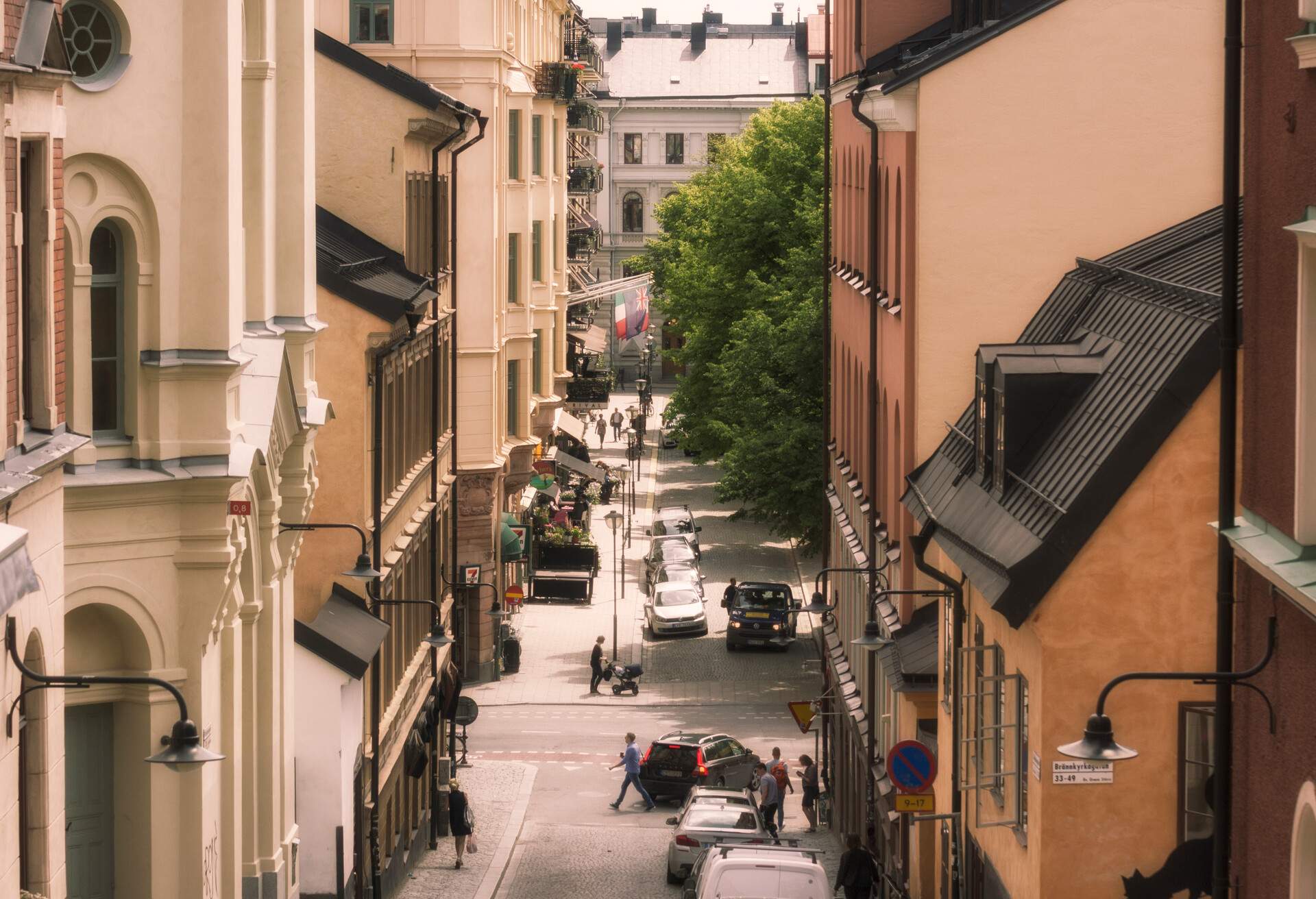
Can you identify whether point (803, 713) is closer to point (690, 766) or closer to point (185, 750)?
point (690, 766)

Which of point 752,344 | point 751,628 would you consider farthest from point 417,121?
point 751,628

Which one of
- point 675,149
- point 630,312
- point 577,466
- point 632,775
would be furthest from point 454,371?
point 675,149

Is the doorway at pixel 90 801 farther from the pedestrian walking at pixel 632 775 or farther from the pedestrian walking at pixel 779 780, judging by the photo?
the pedestrian walking at pixel 632 775

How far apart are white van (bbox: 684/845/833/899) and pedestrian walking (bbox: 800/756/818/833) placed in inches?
564

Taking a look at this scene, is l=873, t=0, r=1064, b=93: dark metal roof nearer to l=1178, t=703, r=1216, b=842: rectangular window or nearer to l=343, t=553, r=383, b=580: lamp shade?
l=343, t=553, r=383, b=580: lamp shade

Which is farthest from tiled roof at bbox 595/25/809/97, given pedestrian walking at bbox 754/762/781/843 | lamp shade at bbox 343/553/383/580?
lamp shade at bbox 343/553/383/580

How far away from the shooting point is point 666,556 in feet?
209

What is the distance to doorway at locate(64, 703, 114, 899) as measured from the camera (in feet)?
63.9

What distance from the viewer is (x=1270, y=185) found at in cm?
1304

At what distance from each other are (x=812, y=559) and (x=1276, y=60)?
2126 inches

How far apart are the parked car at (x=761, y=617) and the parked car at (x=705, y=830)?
64.9 feet

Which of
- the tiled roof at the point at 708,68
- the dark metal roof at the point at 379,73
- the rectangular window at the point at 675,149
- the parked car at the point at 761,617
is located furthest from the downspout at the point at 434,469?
the tiled roof at the point at 708,68

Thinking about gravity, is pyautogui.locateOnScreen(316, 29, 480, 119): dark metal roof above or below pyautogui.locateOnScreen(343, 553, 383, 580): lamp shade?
above

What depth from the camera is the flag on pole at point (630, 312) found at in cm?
9350
